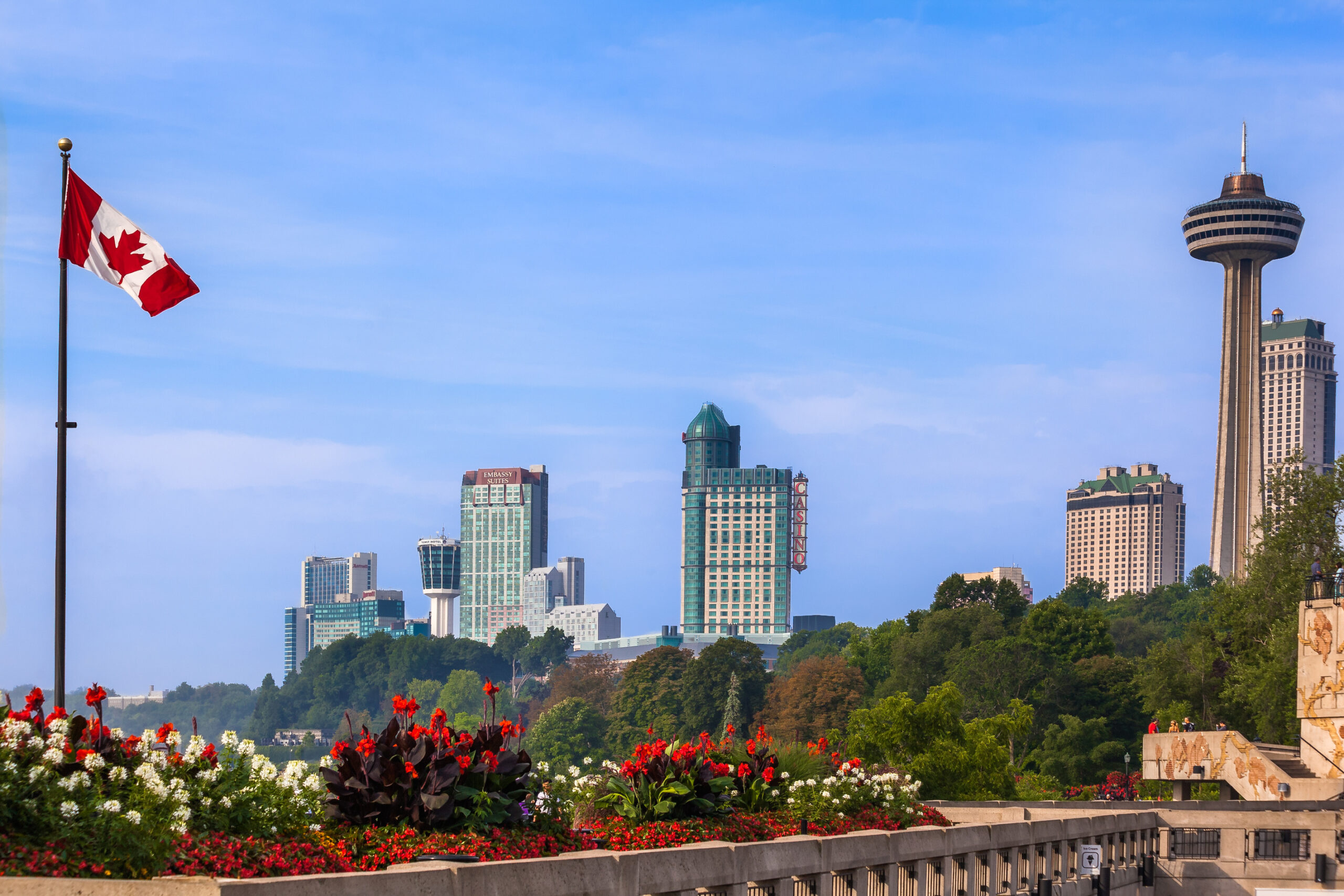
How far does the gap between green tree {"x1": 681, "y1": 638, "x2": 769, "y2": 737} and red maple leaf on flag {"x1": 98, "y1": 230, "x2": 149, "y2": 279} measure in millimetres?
139707

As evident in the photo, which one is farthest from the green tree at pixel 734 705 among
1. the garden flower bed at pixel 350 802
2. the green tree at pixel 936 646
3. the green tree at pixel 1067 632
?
the garden flower bed at pixel 350 802

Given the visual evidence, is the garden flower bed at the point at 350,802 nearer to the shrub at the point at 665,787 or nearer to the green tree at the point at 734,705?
the shrub at the point at 665,787

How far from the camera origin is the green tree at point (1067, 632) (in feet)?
397

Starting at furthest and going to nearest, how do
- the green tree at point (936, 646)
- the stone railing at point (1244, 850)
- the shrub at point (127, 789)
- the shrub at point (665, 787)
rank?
the green tree at point (936, 646) < the stone railing at point (1244, 850) < the shrub at point (665, 787) < the shrub at point (127, 789)

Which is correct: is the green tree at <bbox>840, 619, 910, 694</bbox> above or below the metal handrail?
below

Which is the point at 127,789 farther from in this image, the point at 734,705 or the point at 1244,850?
the point at 734,705

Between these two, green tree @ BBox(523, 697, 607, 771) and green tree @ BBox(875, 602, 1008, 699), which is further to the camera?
green tree @ BBox(523, 697, 607, 771)

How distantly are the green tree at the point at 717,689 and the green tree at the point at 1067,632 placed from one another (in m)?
44.0

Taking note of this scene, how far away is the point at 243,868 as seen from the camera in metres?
11.9

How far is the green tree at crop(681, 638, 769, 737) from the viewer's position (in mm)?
160875

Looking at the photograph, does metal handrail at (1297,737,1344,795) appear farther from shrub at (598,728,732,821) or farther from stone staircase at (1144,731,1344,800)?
→ shrub at (598,728,732,821)

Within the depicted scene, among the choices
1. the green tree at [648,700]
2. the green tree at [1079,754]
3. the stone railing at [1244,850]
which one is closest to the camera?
the stone railing at [1244,850]

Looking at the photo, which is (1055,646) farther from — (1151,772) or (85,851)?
(85,851)

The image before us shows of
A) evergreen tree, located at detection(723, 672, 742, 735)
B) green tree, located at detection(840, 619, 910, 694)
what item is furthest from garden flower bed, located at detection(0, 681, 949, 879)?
evergreen tree, located at detection(723, 672, 742, 735)
